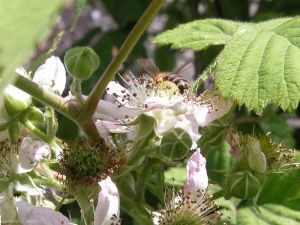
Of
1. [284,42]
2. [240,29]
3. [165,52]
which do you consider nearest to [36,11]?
[284,42]

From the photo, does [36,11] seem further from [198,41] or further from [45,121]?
[198,41]

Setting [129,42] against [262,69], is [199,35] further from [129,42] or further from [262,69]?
[129,42]

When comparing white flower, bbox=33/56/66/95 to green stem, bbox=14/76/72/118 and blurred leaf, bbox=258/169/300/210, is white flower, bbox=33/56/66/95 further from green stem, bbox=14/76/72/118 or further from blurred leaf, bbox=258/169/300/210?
blurred leaf, bbox=258/169/300/210

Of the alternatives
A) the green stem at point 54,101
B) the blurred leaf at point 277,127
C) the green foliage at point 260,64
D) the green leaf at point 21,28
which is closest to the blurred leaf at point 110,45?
the blurred leaf at point 277,127

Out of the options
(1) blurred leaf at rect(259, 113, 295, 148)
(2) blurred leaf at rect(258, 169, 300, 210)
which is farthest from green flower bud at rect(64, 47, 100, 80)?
→ (1) blurred leaf at rect(259, 113, 295, 148)

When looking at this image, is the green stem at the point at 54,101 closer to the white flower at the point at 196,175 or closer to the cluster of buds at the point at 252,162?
the white flower at the point at 196,175

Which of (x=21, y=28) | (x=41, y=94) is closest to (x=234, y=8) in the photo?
(x=41, y=94)
